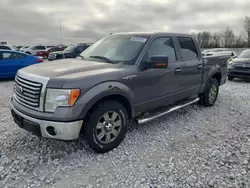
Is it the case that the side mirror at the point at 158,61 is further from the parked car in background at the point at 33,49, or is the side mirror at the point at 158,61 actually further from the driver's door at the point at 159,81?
the parked car in background at the point at 33,49

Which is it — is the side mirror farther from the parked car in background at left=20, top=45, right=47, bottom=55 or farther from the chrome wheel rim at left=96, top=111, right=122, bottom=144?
the parked car in background at left=20, top=45, right=47, bottom=55

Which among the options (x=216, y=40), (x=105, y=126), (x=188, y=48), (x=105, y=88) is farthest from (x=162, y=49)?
(x=216, y=40)

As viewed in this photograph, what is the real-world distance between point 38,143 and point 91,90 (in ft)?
4.75

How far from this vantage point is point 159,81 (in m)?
4.08

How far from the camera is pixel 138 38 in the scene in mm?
4141

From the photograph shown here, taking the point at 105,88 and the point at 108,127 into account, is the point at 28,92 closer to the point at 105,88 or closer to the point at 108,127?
the point at 105,88

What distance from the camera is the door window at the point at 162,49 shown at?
403 centimetres

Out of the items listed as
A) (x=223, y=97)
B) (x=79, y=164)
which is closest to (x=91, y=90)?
(x=79, y=164)

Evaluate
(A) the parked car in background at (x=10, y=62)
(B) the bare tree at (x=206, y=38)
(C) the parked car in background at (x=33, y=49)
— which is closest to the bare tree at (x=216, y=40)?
(B) the bare tree at (x=206, y=38)

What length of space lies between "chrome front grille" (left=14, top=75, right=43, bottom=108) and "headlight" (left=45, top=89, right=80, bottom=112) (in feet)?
0.57

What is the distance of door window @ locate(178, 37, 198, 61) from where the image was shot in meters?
4.81

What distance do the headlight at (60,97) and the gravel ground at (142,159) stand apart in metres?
0.87

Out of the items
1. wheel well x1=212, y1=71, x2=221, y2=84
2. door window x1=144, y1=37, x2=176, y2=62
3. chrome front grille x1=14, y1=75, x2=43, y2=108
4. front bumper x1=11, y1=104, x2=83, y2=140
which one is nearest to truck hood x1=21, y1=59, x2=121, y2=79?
chrome front grille x1=14, y1=75, x2=43, y2=108

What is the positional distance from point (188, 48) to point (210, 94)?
159 cm
